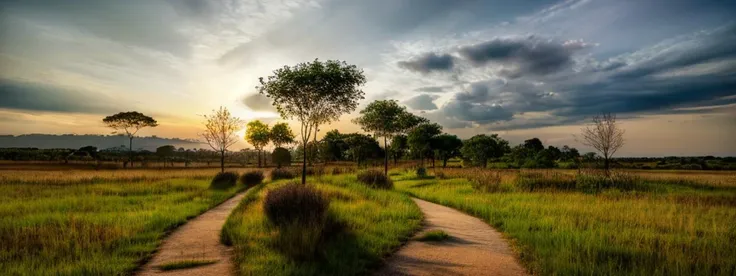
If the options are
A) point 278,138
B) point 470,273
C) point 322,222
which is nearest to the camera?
point 470,273

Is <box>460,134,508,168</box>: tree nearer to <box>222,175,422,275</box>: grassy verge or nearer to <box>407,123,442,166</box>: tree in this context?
<box>407,123,442,166</box>: tree

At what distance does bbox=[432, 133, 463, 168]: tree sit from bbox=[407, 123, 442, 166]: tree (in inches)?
66.6

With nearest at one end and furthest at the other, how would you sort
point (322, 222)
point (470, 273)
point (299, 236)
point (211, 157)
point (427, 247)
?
1. point (470, 273)
2. point (299, 236)
3. point (427, 247)
4. point (322, 222)
5. point (211, 157)

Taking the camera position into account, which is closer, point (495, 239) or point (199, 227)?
point (495, 239)

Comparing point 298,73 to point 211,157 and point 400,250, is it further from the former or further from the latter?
point 211,157

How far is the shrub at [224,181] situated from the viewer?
25.8 metres

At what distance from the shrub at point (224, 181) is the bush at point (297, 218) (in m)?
16.3

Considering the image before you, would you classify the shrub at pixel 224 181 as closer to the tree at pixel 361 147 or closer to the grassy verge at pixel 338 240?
the grassy verge at pixel 338 240

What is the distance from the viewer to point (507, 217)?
1253cm

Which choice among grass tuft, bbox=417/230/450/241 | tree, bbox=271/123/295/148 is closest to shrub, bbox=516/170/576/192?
grass tuft, bbox=417/230/450/241

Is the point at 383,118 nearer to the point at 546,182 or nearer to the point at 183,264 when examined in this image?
the point at 546,182

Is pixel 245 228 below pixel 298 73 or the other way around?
below

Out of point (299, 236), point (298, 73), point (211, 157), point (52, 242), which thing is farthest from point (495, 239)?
point (211, 157)

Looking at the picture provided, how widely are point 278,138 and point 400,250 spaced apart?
280ft
